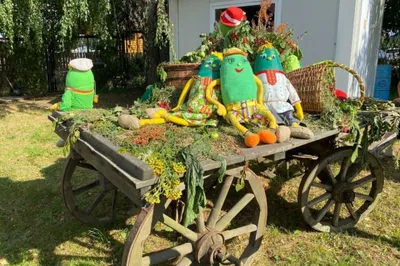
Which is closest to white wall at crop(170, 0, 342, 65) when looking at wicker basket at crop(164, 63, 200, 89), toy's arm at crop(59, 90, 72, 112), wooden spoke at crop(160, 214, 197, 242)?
wicker basket at crop(164, 63, 200, 89)

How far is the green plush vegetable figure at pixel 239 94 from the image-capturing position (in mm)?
2664

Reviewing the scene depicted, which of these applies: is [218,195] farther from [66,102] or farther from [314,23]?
[314,23]

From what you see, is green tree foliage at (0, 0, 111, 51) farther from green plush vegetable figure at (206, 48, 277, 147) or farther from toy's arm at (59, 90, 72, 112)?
green plush vegetable figure at (206, 48, 277, 147)

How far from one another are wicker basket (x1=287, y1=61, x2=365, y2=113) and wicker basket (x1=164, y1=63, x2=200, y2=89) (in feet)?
2.82

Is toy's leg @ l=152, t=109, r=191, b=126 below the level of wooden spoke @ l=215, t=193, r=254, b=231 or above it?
above

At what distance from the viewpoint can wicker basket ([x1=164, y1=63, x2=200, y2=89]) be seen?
320 cm

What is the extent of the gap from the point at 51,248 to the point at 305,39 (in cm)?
522

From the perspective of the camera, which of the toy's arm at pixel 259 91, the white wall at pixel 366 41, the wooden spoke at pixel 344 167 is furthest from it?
the white wall at pixel 366 41

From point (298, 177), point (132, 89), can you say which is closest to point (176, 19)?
point (132, 89)

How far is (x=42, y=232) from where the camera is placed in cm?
342

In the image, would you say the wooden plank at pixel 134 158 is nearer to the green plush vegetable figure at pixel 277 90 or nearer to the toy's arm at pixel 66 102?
the green plush vegetable figure at pixel 277 90

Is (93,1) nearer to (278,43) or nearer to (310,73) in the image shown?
(278,43)

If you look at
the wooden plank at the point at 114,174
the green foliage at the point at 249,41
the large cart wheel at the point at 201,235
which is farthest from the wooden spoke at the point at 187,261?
the green foliage at the point at 249,41

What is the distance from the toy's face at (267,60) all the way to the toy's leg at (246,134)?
1.80 ft
